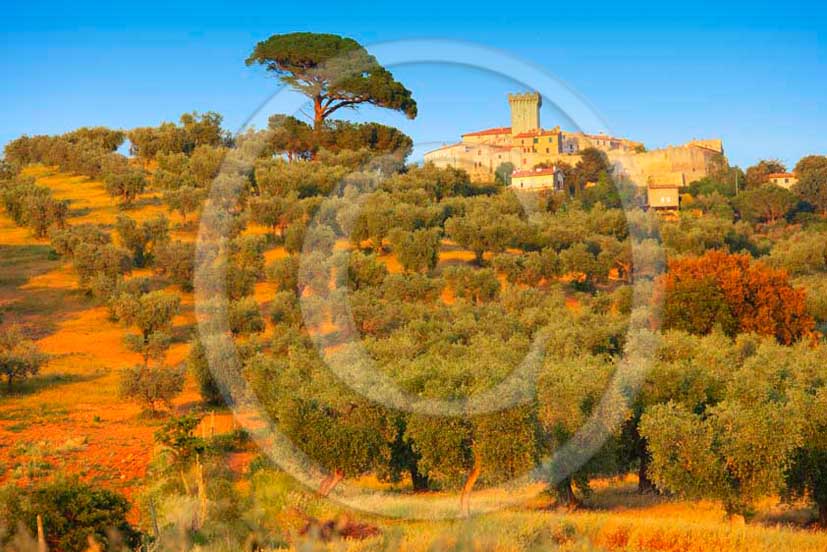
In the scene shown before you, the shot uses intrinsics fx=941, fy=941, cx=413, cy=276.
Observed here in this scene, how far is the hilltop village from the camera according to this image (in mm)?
61469

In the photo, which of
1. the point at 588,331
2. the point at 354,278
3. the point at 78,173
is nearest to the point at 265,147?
the point at 78,173

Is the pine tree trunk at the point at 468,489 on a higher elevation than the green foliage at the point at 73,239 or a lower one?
lower

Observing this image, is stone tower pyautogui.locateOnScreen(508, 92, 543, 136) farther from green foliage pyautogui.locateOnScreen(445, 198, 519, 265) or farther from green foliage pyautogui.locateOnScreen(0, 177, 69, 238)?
Result: green foliage pyautogui.locateOnScreen(0, 177, 69, 238)

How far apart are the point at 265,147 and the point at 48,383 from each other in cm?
3799

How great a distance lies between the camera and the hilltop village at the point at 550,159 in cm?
6147

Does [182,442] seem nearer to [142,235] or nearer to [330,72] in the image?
[142,235]

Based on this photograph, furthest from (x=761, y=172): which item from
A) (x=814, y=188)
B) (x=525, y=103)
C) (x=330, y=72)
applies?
(x=525, y=103)

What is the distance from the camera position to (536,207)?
5500 cm

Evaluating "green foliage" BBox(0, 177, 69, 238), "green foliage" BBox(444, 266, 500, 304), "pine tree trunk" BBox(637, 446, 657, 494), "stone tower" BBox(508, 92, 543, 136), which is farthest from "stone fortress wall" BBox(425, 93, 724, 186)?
"green foliage" BBox(0, 177, 69, 238)

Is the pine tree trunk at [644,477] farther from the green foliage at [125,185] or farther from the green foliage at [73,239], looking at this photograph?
the green foliage at [125,185]

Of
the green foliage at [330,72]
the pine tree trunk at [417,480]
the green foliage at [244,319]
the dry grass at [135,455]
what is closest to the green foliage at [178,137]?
the green foliage at [330,72]

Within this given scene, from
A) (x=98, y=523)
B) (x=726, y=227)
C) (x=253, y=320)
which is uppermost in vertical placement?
(x=726, y=227)

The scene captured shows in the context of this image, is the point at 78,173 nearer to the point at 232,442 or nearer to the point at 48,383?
the point at 48,383

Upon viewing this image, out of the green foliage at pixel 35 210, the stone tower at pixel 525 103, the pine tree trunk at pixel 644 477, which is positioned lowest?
the pine tree trunk at pixel 644 477
